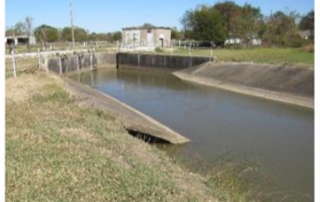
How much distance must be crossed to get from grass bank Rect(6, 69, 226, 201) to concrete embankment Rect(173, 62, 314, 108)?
473 inches

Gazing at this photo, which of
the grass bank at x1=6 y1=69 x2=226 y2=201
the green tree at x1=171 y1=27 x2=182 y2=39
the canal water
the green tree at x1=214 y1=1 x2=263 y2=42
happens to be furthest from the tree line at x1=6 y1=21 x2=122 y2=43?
the grass bank at x1=6 y1=69 x2=226 y2=201

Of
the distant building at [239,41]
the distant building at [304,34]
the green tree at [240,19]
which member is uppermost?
the green tree at [240,19]

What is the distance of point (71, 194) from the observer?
17.4 ft

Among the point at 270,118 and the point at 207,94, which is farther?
the point at 207,94

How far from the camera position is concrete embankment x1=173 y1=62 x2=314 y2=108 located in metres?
19.8

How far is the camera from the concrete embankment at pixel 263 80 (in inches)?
779

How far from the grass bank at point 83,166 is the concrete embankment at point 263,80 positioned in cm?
1201

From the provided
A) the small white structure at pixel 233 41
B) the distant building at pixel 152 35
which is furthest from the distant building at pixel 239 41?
the distant building at pixel 152 35

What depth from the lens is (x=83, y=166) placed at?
20.9ft

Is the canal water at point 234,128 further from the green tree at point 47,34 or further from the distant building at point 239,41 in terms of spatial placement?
the green tree at point 47,34

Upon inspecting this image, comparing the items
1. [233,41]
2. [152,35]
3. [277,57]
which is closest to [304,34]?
[233,41]

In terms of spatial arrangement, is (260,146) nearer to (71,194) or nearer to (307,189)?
(307,189)

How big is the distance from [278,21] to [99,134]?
1794 inches

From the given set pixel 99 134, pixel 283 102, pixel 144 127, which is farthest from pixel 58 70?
pixel 99 134
